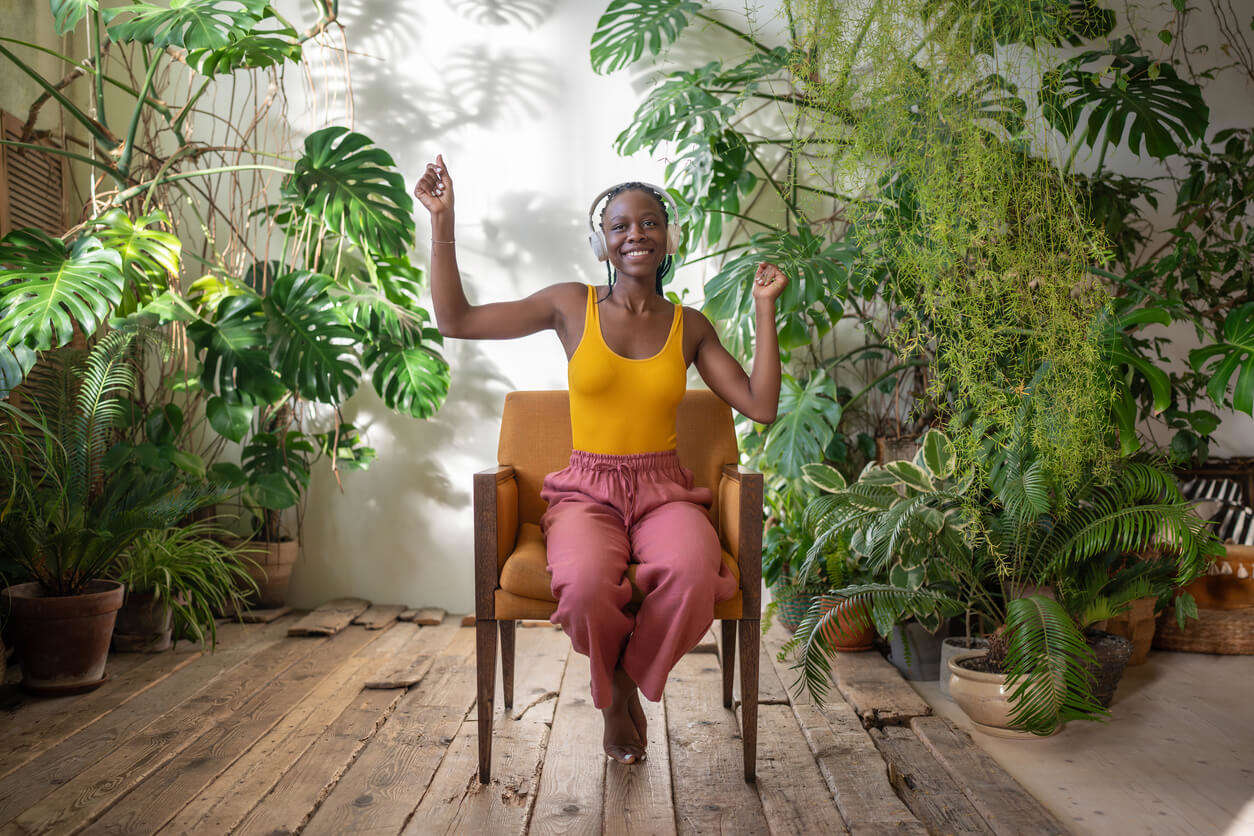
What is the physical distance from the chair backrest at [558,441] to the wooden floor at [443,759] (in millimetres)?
591

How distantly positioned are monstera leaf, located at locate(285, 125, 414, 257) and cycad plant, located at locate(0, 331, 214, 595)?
677mm

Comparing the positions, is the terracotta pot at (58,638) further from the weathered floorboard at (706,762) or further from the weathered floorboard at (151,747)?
the weathered floorboard at (706,762)

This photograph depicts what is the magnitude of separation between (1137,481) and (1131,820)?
34.4 inches

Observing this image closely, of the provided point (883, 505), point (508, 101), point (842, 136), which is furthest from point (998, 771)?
point (508, 101)

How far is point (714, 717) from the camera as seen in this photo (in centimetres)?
241

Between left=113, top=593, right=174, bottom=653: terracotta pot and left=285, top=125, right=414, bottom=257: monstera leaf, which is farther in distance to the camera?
left=113, top=593, right=174, bottom=653: terracotta pot

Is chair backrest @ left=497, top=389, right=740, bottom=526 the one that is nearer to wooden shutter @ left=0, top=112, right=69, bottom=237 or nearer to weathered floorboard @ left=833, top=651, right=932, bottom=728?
weathered floorboard @ left=833, top=651, right=932, bottom=728

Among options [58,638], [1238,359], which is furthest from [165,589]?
[1238,359]

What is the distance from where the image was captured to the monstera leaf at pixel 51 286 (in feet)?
6.97

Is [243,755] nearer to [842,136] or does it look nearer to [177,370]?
[177,370]

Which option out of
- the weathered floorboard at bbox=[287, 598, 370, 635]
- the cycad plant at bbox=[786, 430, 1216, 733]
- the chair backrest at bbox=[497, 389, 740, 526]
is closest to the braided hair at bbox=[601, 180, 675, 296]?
the chair backrest at bbox=[497, 389, 740, 526]

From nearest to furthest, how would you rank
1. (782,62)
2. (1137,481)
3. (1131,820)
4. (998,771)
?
(1131,820) → (998,771) → (1137,481) → (782,62)

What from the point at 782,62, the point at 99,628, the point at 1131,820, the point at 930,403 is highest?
the point at 782,62

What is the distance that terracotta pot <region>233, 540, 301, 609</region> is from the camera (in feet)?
11.4
